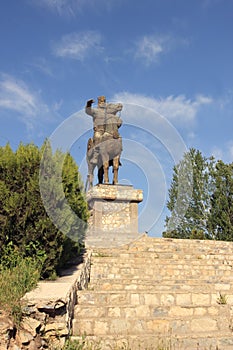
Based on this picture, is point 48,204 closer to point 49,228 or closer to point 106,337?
point 49,228

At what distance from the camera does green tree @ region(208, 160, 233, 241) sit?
69.7 feet

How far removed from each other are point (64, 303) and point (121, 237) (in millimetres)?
7383

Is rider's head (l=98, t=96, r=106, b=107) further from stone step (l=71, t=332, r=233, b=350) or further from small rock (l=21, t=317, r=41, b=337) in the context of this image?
small rock (l=21, t=317, r=41, b=337)

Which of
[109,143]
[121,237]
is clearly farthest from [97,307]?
[109,143]

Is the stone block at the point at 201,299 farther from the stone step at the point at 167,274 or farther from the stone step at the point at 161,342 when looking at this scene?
the stone step at the point at 167,274

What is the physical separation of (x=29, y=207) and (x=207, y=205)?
62.3 ft

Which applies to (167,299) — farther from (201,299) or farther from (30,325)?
(30,325)

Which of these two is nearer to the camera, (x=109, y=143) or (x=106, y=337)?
(x=106, y=337)

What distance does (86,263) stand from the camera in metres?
7.32

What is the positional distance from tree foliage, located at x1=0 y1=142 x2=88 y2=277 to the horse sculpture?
7417 millimetres

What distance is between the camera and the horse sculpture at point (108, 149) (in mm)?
13969

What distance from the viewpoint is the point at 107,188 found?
526 inches

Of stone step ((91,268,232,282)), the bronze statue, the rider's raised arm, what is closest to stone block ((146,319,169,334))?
stone step ((91,268,232,282))

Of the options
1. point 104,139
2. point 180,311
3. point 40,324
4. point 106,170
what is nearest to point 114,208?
point 106,170
